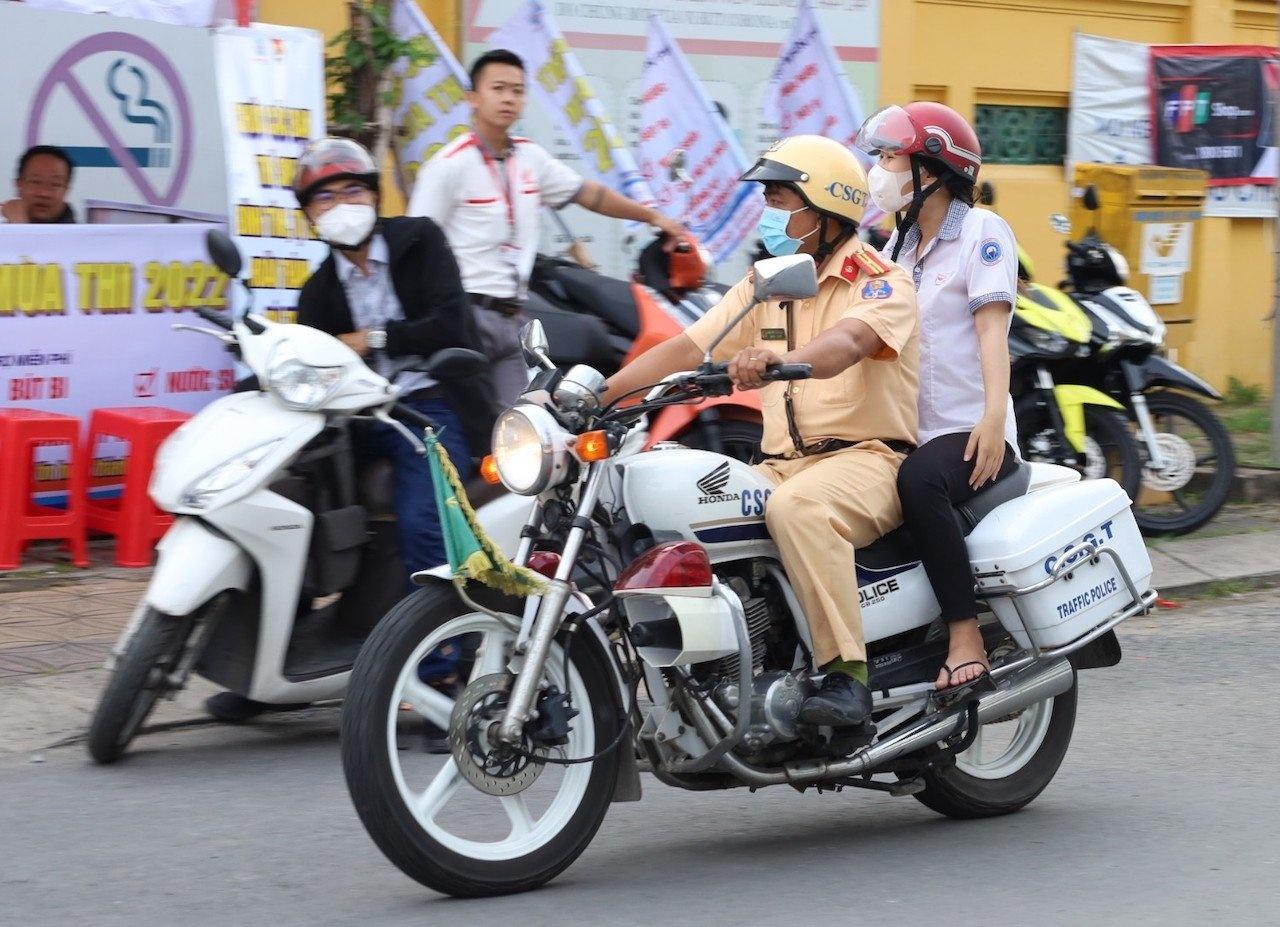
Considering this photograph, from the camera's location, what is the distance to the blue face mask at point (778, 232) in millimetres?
4480

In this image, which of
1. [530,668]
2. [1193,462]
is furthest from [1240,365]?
[530,668]

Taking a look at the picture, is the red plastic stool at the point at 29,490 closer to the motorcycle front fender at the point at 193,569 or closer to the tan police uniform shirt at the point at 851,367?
the motorcycle front fender at the point at 193,569

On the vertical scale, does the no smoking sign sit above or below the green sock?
above

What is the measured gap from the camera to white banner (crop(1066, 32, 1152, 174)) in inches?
541

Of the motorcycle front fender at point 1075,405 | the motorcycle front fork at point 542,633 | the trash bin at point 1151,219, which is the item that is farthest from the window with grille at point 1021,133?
the motorcycle front fork at point 542,633

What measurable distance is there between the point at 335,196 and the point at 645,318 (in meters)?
2.20

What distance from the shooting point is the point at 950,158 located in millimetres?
4793

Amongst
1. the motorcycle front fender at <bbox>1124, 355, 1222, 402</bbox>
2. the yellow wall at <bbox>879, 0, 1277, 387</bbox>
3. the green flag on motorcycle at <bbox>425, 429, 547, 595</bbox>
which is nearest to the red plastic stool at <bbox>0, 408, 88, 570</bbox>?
the green flag on motorcycle at <bbox>425, 429, 547, 595</bbox>

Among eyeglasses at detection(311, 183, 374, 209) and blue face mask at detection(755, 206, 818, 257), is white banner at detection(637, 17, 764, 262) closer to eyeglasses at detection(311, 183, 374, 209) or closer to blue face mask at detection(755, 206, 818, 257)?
eyeglasses at detection(311, 183, 374, 209)

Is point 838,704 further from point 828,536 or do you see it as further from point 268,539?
point 268,539

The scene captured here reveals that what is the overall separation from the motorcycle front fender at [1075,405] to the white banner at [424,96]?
3257 mm

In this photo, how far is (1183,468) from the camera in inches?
359

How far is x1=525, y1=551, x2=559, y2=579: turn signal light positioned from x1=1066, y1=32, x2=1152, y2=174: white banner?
34.1ft

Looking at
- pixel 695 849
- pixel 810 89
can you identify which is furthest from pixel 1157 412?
pixel 695 849
